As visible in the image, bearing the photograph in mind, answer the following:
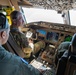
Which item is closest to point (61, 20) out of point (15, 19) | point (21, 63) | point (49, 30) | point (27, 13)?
point (49, 30)

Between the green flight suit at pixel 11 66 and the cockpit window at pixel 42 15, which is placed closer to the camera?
the green flight suit at pixel 11 66

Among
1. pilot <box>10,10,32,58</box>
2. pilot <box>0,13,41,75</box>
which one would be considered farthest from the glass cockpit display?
pilot <box>0,13,41,75</box>

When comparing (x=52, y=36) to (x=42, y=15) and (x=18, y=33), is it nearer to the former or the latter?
(x=42, y=15)

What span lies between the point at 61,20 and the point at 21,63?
284 cm

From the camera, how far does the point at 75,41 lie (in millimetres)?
1330

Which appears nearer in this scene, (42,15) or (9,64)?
(9,64)

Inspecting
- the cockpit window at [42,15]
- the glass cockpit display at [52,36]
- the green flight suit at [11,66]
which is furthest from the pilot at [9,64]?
the cockpit window at [42,15]

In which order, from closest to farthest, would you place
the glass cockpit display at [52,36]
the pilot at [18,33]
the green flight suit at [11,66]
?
the green flight suit at [11,66] < the pilot at [18,33] < the glass cockpit display at [52,36]

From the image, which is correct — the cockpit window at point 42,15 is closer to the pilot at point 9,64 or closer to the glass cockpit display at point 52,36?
the glass cockpit display at point 52,36

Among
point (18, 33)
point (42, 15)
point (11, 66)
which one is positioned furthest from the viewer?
point (42, 15)

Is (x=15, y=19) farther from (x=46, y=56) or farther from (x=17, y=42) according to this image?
(x=46, y=56)

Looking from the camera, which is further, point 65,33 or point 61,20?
point 61,20

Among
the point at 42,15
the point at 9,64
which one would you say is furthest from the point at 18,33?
the point at 42,15

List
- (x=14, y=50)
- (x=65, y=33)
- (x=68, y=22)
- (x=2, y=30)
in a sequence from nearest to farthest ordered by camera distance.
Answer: (x=2, y=30) → (x=14, y=50) → (x=65, y=33) → (x=68, y=22)
